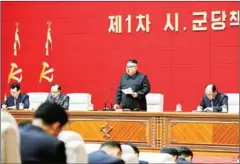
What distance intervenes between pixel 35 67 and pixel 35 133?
7.19 m

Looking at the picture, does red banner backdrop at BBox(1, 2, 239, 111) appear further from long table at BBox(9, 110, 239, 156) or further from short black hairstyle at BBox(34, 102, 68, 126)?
short black hairstyle at BBox(34, 102, 68, 126)

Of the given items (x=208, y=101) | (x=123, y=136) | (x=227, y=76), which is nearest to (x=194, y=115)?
(x=208, y=101)

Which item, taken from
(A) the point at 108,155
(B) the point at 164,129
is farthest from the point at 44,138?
(B) the point at 164,129

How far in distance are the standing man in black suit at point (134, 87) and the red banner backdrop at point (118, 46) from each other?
180 centimetres

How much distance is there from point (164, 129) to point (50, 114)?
4.28 metres

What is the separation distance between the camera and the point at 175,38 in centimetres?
857

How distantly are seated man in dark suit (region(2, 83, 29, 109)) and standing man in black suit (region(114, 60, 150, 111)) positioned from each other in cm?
141

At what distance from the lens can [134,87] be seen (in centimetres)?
687

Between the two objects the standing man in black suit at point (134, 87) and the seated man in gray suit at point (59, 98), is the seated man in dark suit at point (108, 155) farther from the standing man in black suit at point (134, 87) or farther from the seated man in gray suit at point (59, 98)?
the seated man in gray suit at point (59, 98)

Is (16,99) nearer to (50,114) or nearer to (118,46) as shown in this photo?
(118,46)

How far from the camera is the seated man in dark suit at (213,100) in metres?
6.62

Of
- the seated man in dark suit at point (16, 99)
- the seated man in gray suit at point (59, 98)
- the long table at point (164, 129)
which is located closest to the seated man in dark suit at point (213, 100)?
the long table at point (164, 129)

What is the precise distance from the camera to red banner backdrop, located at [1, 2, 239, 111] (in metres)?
8.36

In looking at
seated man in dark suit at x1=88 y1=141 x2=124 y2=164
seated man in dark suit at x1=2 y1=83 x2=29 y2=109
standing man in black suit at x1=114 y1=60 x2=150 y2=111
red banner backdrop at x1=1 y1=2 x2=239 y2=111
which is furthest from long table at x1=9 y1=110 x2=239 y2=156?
seated man in dark suit at x1=88 y1=141 x2=124 y2=164
